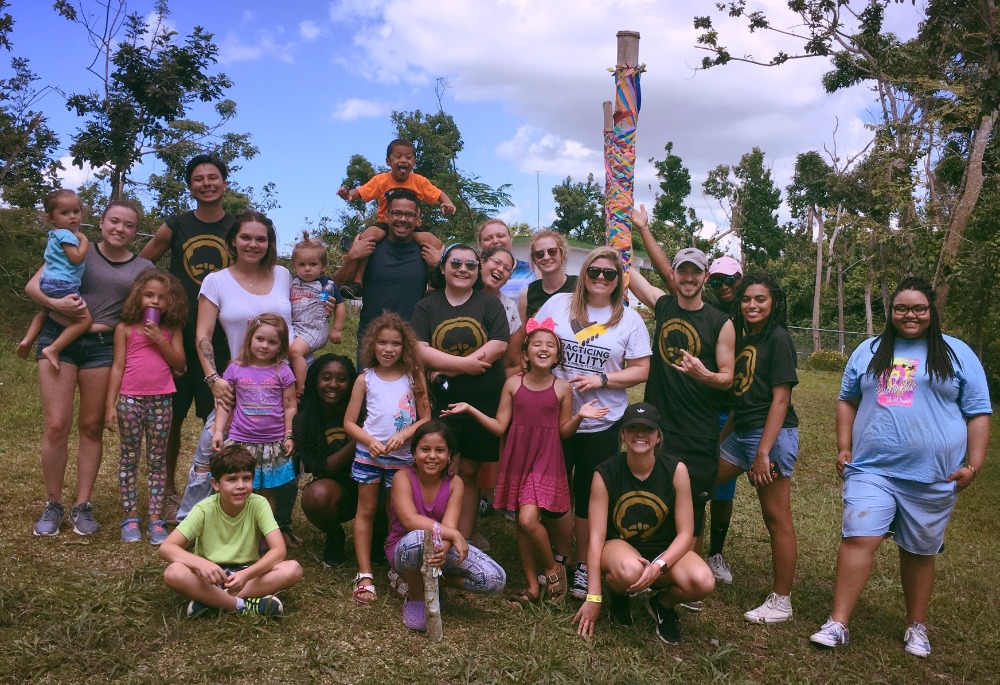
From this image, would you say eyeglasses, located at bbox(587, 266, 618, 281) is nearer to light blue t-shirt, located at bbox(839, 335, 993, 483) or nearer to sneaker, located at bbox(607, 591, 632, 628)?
light blue t-shirt, located at bbox(839, 335, 993, 483)

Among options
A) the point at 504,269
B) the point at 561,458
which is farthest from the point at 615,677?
the point at 504,269

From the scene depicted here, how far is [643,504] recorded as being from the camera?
13.9ft

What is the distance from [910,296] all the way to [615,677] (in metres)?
2.47

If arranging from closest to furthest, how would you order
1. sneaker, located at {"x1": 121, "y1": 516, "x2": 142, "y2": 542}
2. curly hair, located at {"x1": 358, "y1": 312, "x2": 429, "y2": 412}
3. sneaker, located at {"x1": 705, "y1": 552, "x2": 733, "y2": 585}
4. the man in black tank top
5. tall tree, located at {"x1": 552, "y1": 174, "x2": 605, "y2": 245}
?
curly hair, located at {"x1": 358, "y1": 312, "x2": 429, "y2": 412} < sneaker, located at {"x1": 121, "y1": 516, "x2": 142, "y2": 542} < the man in black tank top < sneaker, located at {"x1": 705, "y1": 552, "x2": 733, "y2": 585} < tall tree, located at {"x1": 552, "y1": 174, "x2": 605, "y2": 245}

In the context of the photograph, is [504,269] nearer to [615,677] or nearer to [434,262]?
[434,262]

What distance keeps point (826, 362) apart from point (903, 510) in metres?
22.1

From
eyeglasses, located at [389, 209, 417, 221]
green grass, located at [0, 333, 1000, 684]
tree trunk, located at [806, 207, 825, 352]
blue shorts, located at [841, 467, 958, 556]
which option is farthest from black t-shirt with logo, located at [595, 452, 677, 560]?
tree trunk, located at [806, 207, 825, 352]

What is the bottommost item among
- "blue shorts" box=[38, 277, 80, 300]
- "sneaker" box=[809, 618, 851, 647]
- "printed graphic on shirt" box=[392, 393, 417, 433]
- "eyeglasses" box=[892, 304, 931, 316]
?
"sneaker" box=[809, 618, 851, 647]

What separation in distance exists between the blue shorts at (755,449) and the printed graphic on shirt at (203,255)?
3.34 metres

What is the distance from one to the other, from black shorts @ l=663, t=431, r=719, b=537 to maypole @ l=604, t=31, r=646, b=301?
4.49 feet

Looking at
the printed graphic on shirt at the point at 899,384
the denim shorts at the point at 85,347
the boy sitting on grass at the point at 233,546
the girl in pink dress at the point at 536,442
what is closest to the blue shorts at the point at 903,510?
the printed graphic on shirt at the point at 899,384

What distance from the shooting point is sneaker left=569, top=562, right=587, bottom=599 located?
182 inches

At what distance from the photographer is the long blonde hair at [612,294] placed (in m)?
4.67

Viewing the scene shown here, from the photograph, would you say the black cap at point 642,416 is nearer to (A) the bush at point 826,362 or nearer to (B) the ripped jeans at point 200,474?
(B) the ripped jeans at point 200,474
